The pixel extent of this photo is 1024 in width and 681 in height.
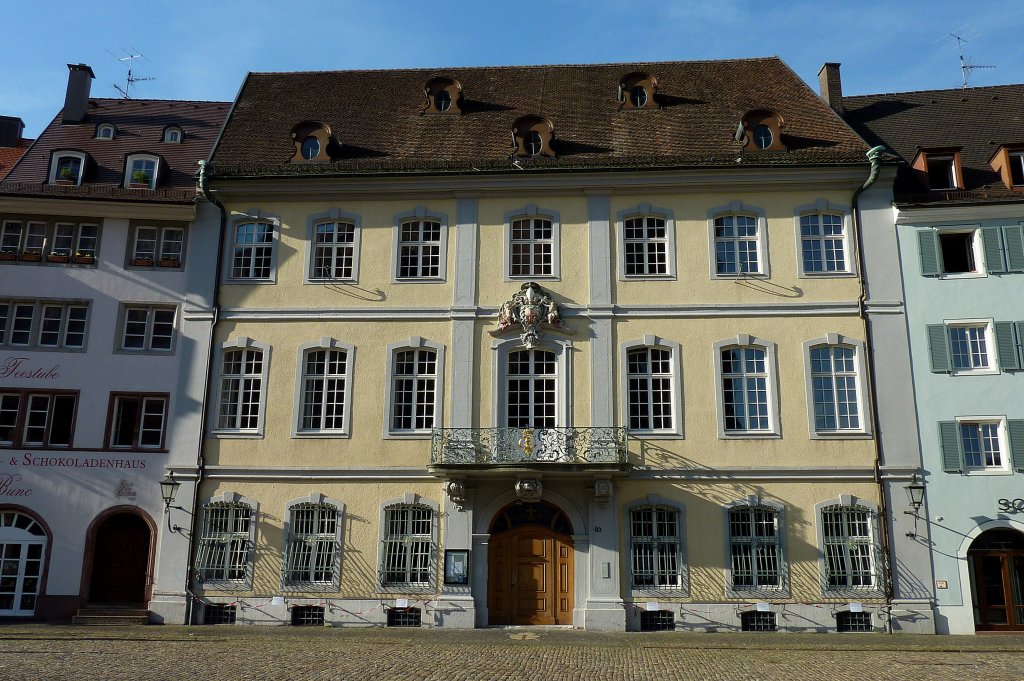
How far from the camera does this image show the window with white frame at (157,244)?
22734mm

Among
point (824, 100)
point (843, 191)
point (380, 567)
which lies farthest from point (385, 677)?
point (824, 100)

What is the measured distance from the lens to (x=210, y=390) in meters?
21.7

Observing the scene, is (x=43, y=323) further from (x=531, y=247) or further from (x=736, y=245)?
(x=736, y=245)

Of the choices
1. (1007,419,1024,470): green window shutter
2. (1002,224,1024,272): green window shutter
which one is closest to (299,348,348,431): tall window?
(1007,419,1024,470): green window shutter

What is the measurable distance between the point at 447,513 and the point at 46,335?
1089 centimetres

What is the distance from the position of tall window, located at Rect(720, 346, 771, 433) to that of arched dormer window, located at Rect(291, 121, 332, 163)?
1126 centimetres

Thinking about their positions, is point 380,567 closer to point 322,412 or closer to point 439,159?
point 322,412

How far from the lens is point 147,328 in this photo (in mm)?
22281

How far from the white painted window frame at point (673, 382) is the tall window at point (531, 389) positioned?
1.56 meters

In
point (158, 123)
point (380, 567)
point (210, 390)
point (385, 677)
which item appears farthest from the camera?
point (158, 123)

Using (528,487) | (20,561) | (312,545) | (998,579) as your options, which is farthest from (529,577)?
(20,561)

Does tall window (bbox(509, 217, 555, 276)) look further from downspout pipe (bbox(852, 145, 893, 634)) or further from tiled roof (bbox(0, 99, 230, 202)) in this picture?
tiled roof (bbox(0, 99, 230, 202))

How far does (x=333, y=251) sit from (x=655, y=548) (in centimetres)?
1050

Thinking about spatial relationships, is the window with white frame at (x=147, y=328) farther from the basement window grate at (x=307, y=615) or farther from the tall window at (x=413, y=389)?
the basement window grate at (x=307, y=615)
